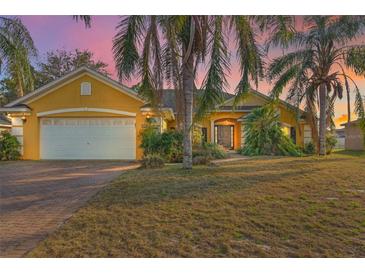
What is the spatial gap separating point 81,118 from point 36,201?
848 cm

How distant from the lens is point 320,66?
529 inches

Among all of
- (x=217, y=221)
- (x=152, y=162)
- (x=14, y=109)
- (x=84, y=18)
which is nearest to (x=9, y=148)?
(x=14, y=109)

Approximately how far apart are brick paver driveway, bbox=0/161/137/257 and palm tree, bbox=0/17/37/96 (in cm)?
385

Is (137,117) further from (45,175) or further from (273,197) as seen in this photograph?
(273,197)

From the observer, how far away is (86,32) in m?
7.97

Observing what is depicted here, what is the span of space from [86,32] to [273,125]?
1119 centimetres

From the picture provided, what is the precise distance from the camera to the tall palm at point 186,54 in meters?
7.29

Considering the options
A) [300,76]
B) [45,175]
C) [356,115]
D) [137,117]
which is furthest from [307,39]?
[45,175]

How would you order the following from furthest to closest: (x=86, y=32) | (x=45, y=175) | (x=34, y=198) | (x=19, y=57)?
1. (x=19, y=57)
2. (x=45, y=175)
3. (x=86, y=32)
4. (x=34, y=198)

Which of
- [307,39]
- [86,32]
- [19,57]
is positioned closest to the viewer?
[86,32]

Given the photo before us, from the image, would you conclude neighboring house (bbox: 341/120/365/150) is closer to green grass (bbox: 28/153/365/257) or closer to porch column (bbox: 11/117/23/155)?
green grass (bbox: 28/153/365/257)

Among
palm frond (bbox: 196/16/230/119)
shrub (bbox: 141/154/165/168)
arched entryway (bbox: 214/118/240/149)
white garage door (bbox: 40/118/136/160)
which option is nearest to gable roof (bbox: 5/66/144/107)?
white garage door (bbox: 40/118/136/160)

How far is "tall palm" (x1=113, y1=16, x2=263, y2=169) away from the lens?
729 cm

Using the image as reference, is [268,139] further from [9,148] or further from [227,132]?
[9,148]
